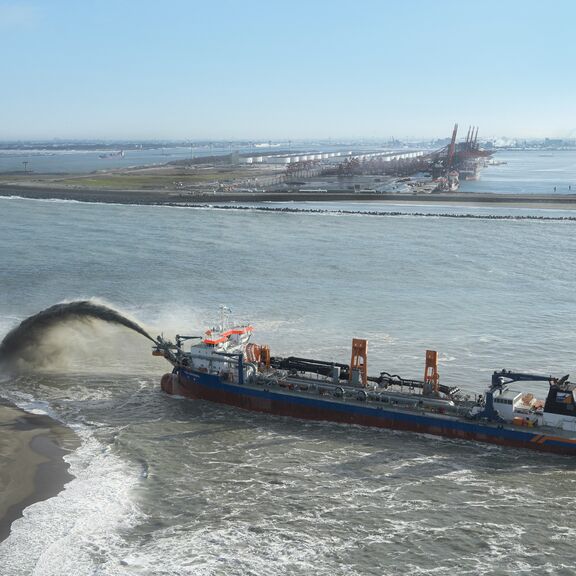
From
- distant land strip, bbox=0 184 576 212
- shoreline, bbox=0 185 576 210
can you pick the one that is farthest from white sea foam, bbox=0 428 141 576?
shoreline, bbox=0 185 576 210

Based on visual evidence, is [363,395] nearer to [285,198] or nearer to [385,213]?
[385,213]

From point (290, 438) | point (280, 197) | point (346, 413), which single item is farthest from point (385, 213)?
point (290, 438)

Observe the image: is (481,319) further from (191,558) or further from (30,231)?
(30,231)

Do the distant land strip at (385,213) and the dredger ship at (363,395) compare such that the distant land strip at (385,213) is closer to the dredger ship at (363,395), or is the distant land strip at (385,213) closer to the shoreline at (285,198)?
the shoreline at (285,198)

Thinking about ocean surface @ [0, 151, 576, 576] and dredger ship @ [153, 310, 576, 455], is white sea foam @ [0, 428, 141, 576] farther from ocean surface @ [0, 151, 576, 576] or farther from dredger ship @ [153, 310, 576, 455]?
dredger ship @ [153, 310, 576, 455]

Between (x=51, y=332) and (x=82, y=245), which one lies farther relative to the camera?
(x=82, y=245)

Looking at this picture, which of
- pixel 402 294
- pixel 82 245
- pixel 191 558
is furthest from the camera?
pixel 82 245

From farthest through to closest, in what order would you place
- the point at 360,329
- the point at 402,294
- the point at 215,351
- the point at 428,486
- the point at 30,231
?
the point at 30,231, the point at 402,294, the point at 360,329, the point at 215,351, the point at 428,486

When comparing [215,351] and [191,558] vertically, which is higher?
[215,351]

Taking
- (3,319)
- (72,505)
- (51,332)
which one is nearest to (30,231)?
(3,319)
